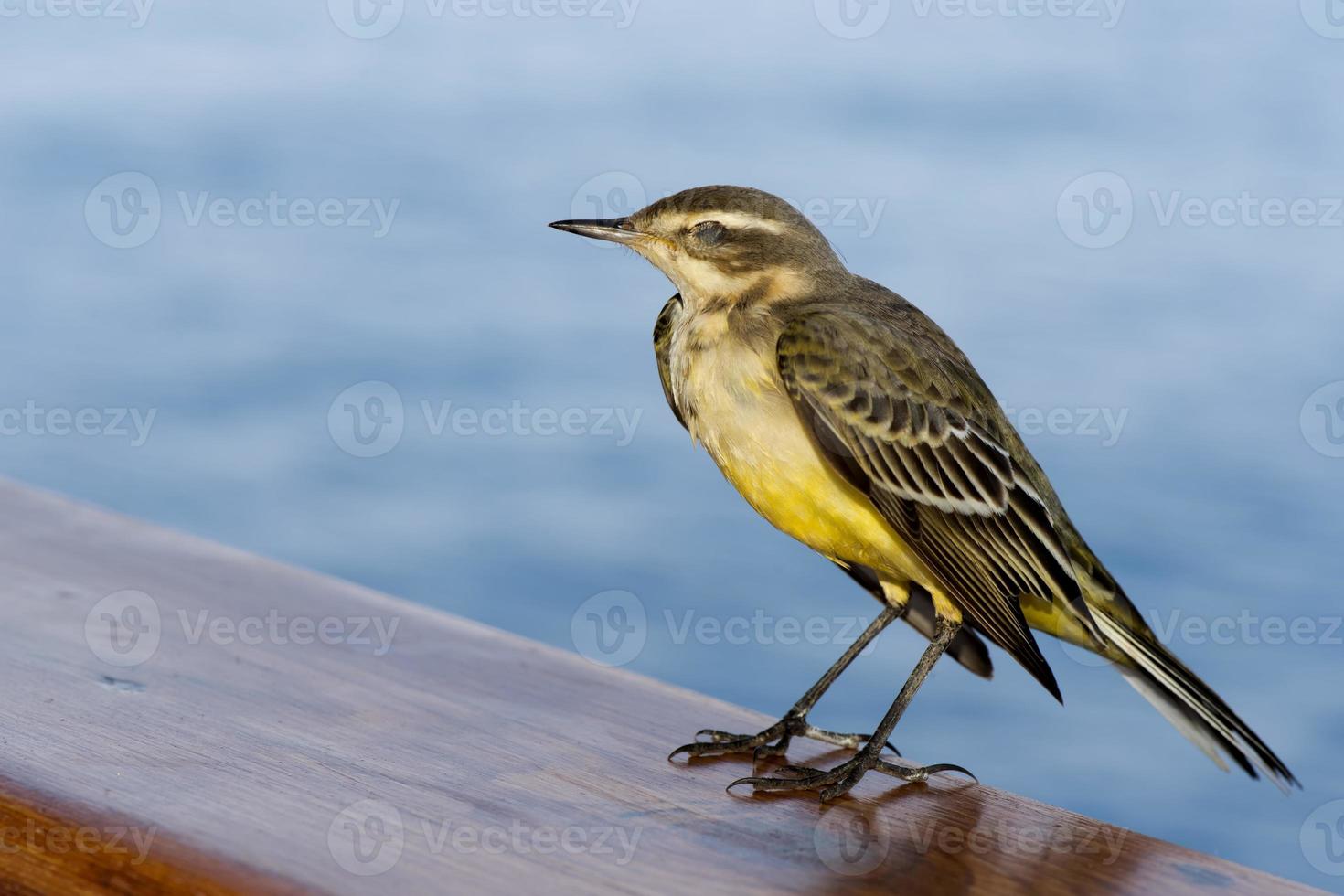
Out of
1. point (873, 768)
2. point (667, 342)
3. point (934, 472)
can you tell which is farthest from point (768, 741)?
point (667, 342)

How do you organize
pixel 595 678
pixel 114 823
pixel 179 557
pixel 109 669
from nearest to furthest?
pixel 114 823 < pixel 109 669 < pixel 595 678 < pixel 179 557

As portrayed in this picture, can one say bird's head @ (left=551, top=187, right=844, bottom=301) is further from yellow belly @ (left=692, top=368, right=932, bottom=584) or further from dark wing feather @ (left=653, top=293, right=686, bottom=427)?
yellow belly @ (left=692, top=368, right=932, bottom=584)

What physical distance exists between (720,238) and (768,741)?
922 millimetres

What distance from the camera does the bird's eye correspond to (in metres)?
2.79

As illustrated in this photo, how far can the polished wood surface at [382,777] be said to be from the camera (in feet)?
5.22

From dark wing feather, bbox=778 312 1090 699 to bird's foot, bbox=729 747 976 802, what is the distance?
276 millimetres

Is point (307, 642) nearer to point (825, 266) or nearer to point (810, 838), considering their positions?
point (810, 838)

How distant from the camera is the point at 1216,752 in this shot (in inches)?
98.4

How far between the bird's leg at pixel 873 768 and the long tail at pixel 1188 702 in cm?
30

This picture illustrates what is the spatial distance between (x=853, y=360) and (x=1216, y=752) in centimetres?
88

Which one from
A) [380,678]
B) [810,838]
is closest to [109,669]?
[380,678]

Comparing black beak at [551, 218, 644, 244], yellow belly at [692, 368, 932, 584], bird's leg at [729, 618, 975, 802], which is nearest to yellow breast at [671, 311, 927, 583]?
yellow belly at [692, 368, 932, 584]

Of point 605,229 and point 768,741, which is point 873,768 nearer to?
point 768,741

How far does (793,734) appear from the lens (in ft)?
8.68
